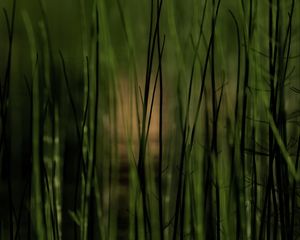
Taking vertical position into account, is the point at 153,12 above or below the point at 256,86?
above

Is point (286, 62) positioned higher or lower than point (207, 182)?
higher

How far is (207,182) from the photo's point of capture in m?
0.73

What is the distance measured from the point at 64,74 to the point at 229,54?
0.88 ft

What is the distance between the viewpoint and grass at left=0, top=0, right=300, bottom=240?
720 mm

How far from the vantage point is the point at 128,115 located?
28.5 inches

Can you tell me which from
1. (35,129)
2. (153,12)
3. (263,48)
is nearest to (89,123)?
(35,129)

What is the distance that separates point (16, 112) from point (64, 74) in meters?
0.10

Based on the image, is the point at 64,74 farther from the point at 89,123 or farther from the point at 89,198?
the point at 89,198

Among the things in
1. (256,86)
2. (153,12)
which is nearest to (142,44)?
(153,12)

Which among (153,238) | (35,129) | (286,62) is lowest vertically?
(153,238)

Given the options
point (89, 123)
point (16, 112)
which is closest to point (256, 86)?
point (89, 123)

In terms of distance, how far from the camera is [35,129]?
0.72m

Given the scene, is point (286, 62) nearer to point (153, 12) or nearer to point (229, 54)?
point (229, 54)

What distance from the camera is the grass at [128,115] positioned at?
720 millimetres
